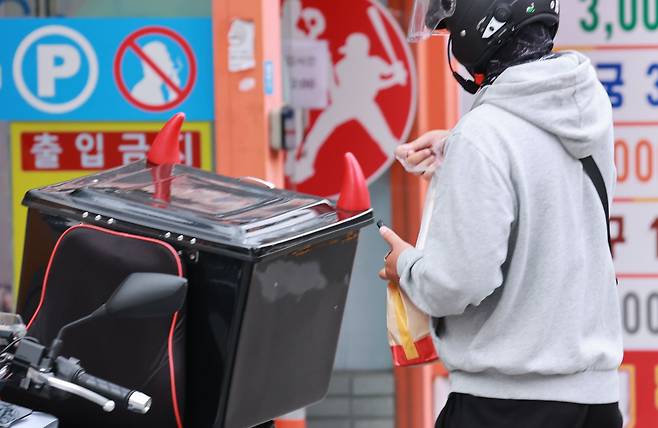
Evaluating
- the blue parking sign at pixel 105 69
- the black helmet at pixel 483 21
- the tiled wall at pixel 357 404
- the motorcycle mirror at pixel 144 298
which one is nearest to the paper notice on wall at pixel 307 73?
the tiled wall at pixel 357 404

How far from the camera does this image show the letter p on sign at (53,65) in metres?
4.83

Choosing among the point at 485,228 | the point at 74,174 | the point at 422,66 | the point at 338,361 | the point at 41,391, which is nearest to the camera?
the point at 41,391

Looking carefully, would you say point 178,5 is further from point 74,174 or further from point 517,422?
point 517,422

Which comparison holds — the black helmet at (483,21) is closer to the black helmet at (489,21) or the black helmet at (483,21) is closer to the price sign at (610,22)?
the black helmet at (489,21)

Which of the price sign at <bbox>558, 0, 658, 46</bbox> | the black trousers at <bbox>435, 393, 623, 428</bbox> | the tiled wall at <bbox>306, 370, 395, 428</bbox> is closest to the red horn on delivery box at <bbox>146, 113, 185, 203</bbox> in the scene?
the black trousers at <bbox>435, 393, 623, 428</bbox>

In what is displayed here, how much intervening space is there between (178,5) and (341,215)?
2066mm

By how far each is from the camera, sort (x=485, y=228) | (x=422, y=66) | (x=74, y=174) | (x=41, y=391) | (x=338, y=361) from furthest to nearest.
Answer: (x=338, y=361) < (x=422, y=66) < (x=74, y=174) < (x=485, y=228) < (x=41, y=391)

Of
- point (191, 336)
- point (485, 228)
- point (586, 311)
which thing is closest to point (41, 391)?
point (191, 336)

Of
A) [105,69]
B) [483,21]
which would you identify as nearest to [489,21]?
[483,21]

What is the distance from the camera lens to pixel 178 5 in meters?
4.94

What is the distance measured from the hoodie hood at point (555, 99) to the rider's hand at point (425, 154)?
11.2 inches

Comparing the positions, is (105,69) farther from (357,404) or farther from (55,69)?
(357,404)

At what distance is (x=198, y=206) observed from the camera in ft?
9.81

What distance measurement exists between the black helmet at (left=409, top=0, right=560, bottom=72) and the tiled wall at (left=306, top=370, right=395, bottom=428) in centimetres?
399
